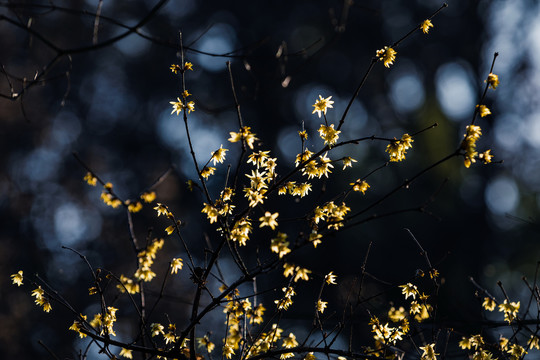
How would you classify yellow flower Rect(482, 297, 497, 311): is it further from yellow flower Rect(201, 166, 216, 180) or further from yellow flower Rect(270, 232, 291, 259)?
yellow flower Rect(201, 166, 216, 180)

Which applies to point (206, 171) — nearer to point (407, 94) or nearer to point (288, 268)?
point (288, 268)

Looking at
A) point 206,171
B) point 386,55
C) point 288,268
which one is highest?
point 386,55

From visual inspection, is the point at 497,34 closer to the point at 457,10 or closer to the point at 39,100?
the point at 457,10

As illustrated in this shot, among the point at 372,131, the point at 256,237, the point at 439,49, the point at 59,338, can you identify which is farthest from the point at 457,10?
the point at 59,338

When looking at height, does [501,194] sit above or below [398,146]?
above

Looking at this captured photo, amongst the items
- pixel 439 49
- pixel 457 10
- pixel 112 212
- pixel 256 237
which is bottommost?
pixel 256 237

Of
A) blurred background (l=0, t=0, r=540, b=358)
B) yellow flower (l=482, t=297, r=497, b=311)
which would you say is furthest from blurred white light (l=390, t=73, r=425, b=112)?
yellow flower (l=482, t=297, r=497, b=311)

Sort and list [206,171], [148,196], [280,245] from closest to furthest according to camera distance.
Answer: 1. [280,245]
2. [148,196]
3. [206,171]

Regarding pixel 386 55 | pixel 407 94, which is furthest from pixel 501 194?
pixel 386 55
